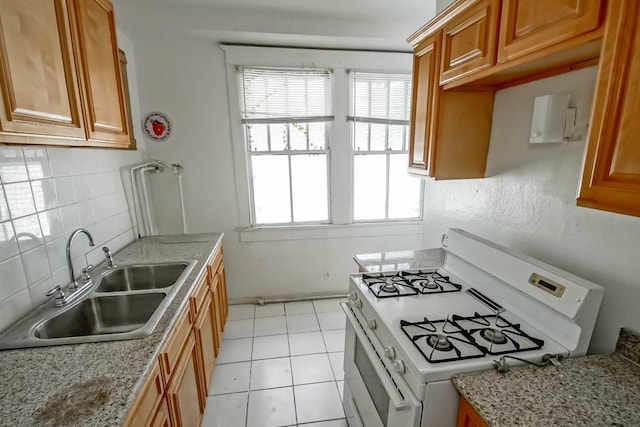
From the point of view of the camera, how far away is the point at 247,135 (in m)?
2.88

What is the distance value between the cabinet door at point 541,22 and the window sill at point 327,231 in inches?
86.3

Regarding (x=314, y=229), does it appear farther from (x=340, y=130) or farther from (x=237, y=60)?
(x=237, y=60)

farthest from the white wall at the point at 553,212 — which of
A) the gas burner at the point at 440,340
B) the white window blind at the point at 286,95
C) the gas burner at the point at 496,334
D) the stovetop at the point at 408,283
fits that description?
the white window blind at the point at 286,95

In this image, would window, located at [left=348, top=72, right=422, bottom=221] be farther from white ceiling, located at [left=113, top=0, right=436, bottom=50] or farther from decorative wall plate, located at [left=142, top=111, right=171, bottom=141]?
Result: decorative wall plate, located at [left=142, top=111, right=171, bottom=141]

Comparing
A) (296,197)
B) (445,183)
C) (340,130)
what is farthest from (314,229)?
(445,183)

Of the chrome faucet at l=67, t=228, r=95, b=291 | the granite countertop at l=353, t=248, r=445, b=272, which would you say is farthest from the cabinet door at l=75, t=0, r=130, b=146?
the granite countertop at l=353, t=248, r=445, b=272

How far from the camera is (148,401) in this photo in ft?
3.37

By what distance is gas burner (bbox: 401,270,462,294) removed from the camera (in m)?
1.53

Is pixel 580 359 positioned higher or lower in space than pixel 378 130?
lower

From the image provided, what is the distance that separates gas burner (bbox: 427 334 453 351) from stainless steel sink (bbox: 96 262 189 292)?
1.55m

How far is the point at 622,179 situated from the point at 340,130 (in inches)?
93.4

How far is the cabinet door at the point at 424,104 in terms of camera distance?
1.64m

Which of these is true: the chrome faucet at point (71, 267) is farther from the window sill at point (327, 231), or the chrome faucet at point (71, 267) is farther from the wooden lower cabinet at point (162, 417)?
the window sill at point (327, 231)

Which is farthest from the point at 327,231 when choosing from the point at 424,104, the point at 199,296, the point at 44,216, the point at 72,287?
the point at 44,216
